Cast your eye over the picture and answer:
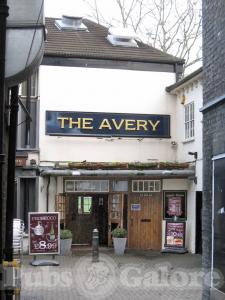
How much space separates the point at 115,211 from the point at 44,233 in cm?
506

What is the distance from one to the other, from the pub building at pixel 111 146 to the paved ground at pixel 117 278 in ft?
6.52

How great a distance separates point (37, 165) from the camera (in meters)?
19.1

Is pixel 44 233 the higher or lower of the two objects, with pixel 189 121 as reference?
lower

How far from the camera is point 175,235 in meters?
19.4

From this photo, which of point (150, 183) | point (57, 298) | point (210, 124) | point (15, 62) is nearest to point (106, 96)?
point (150, 183)

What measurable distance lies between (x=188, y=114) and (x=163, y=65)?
251 centimetres

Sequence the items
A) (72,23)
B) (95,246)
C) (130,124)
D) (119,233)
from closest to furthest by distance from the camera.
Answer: (95,246) < (119,233) < (130,124) < (72,23)

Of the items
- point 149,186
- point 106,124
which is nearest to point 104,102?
point 106,124

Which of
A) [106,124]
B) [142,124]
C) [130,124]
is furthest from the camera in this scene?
[142,124]

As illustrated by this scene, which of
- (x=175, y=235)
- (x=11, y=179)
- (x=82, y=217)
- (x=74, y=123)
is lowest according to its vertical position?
(x=175, y=235)

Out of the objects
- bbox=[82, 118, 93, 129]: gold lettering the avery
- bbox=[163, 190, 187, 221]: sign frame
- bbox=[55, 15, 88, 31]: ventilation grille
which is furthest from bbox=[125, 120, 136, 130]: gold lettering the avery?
bbox=[55, 15, 88, 31]: ventilation grille

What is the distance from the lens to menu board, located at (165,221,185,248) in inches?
760

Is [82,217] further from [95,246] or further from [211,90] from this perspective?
[211,90]

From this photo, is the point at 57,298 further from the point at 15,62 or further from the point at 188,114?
the point at 188,114
